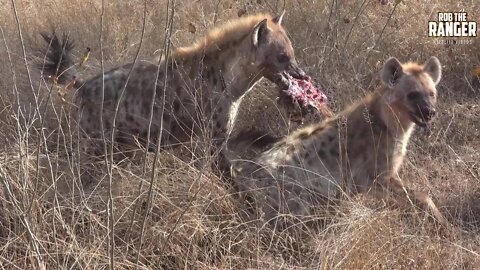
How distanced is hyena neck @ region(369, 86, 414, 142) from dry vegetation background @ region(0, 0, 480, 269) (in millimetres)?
223

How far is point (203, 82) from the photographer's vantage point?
5281mm

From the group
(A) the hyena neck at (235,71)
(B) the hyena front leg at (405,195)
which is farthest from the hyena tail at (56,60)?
(B) the hyena front leg at (405,195)

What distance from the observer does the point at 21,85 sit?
6727mm

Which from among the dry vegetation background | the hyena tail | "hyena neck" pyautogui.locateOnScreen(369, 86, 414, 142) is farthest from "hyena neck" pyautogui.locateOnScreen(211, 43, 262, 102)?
the hyena tail

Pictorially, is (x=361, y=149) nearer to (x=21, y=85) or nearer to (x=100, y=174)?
(x=100, y=174)

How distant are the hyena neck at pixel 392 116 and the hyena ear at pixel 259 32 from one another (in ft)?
2.97

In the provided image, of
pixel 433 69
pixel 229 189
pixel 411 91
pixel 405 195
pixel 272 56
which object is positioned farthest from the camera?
pixel 272 56

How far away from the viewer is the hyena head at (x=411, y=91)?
4.88 m

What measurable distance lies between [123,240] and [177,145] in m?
1.45

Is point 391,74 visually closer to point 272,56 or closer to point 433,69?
point 433,69

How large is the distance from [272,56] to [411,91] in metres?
0.99

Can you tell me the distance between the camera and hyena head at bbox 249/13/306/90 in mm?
5266

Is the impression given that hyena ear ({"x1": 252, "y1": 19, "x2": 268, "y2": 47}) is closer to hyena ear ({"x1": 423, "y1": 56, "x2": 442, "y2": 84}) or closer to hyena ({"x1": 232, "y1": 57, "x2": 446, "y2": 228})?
hyena ({"x1": 232, "y1": 57, "x2": 446, "y2": 228})

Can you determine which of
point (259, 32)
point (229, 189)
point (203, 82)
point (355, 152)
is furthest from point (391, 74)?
point (229, 189)
